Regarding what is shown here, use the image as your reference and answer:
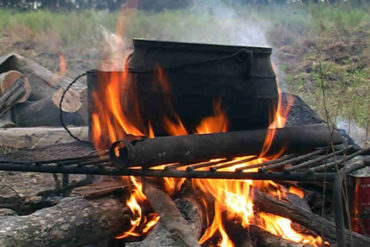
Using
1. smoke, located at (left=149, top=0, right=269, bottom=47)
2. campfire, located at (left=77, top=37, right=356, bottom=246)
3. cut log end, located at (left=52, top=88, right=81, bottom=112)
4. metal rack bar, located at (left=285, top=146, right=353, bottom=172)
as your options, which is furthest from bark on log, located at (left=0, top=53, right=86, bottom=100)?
metal rack bar, located at (left=285, top=146, right=353, bottom=172)

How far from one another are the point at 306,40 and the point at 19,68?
6.17 metres

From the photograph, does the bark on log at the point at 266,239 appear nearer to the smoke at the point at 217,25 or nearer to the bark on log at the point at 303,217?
the bark on log at the point at 303,217

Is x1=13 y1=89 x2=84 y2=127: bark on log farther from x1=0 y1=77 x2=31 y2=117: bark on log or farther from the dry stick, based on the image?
the dry stick

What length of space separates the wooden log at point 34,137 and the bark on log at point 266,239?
2373 mm

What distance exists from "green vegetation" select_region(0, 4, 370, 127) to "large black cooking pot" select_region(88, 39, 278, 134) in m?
5.61

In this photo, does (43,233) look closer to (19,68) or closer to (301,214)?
(301,214)

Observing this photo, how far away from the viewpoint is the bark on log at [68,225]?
2.30m

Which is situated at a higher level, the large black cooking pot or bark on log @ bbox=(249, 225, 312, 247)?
the large black cooking pot

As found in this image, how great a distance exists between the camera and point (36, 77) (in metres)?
6.45

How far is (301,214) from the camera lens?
2.55 meters

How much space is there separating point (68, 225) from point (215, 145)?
89 cm

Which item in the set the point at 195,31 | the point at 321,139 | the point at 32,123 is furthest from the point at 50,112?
the point at 195,31

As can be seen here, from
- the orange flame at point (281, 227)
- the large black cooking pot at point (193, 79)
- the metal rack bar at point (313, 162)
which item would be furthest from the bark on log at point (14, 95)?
the metal rack bar at point (313, 162)

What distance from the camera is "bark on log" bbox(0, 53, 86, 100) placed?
20.9 ft
